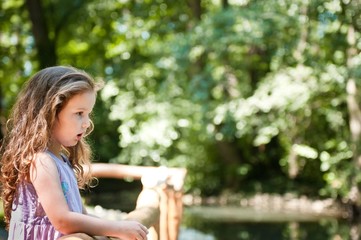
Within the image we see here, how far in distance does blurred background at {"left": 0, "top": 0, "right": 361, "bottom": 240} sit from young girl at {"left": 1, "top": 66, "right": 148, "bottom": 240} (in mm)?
8560

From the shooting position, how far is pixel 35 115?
1795 millimetres

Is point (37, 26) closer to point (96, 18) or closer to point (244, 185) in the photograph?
point (96, 18)

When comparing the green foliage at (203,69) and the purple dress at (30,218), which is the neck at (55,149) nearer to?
the purple dress at (30,218)

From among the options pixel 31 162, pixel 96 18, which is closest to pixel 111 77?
pixel 96 18

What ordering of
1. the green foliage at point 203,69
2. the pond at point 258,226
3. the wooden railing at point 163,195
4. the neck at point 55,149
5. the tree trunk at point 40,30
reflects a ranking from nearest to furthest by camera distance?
the neck at point 55,149 → the wooden railing at point 163,195 → the pond at point 258,226 → the green foliage at point 203,69 → the tree trunk at point 40,30

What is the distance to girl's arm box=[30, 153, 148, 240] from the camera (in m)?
1.69

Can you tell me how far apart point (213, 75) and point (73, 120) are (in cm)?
1305

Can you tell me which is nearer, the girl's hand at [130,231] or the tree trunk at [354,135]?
the girl's hand at [130,231]

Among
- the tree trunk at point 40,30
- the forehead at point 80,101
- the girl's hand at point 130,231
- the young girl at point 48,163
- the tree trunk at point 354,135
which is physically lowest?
the girl's hand at point 130,231

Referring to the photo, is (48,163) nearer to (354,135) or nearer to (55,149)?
(55,149)

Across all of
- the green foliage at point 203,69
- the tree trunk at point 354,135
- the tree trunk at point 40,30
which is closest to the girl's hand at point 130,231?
the green foliage at point 203,69

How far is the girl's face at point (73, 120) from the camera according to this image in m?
1.78

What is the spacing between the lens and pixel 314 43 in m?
12.9

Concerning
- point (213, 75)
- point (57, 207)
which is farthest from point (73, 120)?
point (213, 75)
